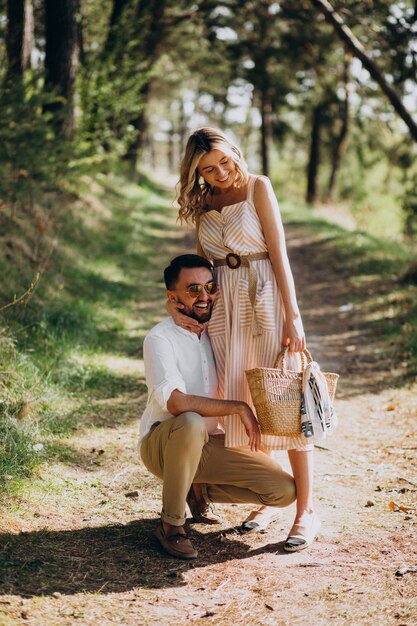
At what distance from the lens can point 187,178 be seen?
Answer: 3.89m

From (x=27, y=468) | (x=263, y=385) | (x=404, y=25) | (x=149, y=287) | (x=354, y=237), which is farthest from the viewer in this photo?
(x=354, y=237)

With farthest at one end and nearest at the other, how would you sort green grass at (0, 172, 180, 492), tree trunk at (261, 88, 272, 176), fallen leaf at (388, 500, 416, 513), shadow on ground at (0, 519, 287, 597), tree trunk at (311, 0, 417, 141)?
1. tree trunk at (261, 88, 272, 176)
2. tree trunk at (311, 0, 417, 141)
3. green grass at (0, 172, 180, 492)
4. fallen leaf at (388, 500, 416, 513)
5. shadow on ground at (0, 519, 287, 597)

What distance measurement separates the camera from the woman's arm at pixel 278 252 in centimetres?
382

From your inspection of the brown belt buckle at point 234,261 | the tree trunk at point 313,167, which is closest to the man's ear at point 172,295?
the brown belt buckle at point 234,261

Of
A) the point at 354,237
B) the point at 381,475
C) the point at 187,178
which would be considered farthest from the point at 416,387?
the point at 354,237

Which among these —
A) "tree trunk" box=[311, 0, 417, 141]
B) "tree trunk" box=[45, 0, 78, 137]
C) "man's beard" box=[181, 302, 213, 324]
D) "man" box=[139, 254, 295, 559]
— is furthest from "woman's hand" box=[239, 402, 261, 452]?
"tree trunk" box=[45, 0, 78, 137]

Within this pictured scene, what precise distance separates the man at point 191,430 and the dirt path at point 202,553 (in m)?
0.25

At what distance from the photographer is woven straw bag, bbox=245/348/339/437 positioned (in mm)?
3576

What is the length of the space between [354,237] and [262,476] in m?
11.5

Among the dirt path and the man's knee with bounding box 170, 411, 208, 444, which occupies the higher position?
the man's knee with bounding box 170, 411, 208, 444

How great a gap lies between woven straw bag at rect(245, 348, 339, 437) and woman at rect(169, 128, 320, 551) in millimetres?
172

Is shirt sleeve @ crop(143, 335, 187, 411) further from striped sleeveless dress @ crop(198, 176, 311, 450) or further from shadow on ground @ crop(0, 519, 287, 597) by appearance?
shadow on ground @ crop(0, 519, 287, 597)

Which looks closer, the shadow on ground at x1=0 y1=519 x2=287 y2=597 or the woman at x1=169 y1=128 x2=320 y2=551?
the shadow on ground at x1=0 y1=519 x2=287 y2=597

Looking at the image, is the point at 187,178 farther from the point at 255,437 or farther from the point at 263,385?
the point at 255,437
